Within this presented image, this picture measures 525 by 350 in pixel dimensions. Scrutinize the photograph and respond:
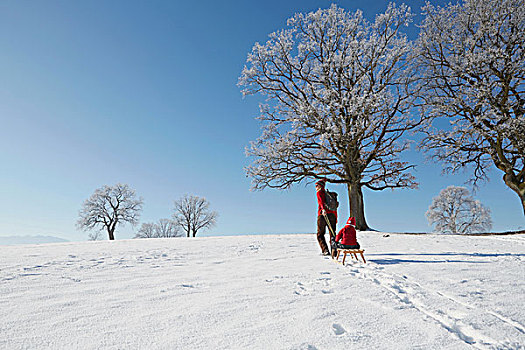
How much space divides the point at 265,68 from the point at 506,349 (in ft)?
58.4

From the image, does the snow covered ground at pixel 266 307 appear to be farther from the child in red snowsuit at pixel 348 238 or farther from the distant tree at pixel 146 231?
the distant tree at pixel 146 231

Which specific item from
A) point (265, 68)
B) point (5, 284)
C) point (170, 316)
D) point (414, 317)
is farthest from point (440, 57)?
point (5, 284)

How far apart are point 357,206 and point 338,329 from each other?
1479cm

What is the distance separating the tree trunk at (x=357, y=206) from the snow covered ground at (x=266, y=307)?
1065 centimetres

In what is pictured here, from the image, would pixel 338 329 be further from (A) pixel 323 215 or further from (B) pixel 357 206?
(B) pixel 357 206

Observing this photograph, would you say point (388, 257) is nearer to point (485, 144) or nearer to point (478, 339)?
point (478, 339)

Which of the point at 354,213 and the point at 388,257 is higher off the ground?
the point at 354,213

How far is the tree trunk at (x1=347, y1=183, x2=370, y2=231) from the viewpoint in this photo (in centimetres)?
1670

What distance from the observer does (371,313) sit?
3.21m

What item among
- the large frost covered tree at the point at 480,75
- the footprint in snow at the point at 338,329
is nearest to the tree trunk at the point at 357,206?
the large frost covered tree at the point at 480,75

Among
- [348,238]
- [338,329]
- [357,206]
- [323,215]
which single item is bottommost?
[338,329]

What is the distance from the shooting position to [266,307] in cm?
340

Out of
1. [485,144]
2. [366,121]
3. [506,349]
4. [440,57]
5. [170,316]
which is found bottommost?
[506,349]

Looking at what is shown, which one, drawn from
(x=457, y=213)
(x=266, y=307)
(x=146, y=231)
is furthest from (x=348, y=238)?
(x=146, y=231)
